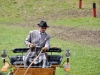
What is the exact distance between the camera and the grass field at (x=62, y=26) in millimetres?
14927

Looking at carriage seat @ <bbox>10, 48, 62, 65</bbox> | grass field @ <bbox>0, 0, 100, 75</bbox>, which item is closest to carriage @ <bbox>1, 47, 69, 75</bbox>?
carriage seat @ <bbox>10, 48, 62, 65</bbox>

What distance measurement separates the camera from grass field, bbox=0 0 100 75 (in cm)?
1493

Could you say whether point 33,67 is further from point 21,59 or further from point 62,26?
point 62,26

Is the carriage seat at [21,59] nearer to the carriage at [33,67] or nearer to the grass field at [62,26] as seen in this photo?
the carriage at [33,67]

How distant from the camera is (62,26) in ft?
80.1

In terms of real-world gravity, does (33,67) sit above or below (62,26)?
above

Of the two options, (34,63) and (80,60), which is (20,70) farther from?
(80,60)

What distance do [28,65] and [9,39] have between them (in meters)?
9.54

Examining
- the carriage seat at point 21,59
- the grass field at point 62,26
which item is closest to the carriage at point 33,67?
the carriage seat at point 21,59

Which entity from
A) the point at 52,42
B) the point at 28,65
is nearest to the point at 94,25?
the point at 52,42

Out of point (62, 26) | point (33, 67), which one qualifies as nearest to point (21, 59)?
point (33, 67)

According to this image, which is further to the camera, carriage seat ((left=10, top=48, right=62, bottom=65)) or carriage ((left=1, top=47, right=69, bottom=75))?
carriage seat ((left=10, top=48, right=62, bottom=65))

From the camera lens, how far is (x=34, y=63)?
999 cm

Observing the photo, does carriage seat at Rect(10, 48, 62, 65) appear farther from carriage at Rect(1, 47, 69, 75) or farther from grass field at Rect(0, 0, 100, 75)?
grass field at Rect(0, 0, 100, 75)
